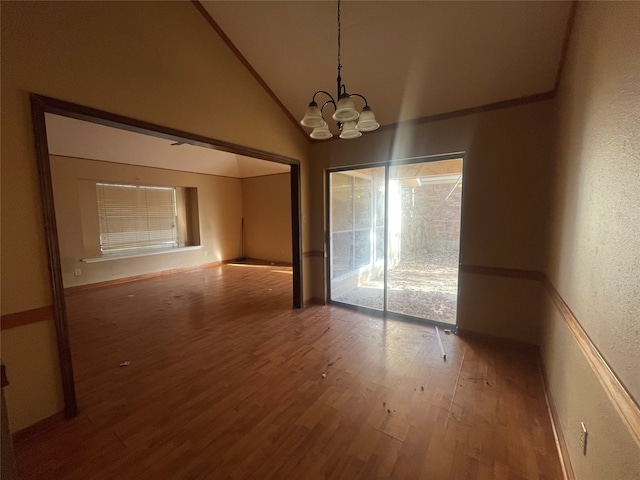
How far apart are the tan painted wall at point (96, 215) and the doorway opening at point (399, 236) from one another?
4.61 meters

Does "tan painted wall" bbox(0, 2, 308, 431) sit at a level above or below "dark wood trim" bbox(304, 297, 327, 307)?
above

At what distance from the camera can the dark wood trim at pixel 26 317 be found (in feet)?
5.41

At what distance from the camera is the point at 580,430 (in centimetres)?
134

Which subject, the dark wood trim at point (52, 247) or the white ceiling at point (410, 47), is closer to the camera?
the dark wood trim at point (52, 247)

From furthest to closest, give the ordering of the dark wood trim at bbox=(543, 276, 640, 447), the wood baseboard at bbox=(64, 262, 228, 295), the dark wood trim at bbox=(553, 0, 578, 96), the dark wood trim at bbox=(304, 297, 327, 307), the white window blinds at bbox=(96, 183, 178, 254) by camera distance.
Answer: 1. the white window blinds at bbox=(96, 183, 178, 254)
2. the wood baseboard at bbox=(64, 262, 228, 295)
3. the dark wood trim at bbox=(304, 297, 327, 307)
4. the dark wood trim at bbox=(553, 0, 578, 96)
5. the dark wood trim at bbox=(543, 276, 640, 447)

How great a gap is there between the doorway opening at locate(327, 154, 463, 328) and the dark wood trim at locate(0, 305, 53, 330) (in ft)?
10.2

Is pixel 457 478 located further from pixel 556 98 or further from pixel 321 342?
pixel 556 98

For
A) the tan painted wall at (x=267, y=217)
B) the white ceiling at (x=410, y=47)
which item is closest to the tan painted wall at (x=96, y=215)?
the tan painted wall at (x=267, y=217)

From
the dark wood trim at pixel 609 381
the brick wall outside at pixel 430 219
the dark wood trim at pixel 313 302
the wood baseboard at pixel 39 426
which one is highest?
the brick wall outside at pixel 430 219

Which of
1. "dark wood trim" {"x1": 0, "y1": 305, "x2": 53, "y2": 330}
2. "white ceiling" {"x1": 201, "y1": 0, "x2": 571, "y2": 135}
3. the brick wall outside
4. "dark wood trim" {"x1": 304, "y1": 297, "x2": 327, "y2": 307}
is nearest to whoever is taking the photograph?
"dark wood trim" {"x1": 0, "y1": 305, "x2": 53, "y2": 330}

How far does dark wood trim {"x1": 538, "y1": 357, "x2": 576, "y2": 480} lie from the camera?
4.70 feet

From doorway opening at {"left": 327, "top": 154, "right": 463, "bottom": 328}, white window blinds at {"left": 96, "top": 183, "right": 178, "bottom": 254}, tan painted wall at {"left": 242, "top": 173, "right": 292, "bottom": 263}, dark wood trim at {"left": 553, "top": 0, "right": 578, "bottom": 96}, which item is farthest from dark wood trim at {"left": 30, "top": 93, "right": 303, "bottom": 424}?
tan painted wall at {"left": 242, "top": 173, "right": 292, "bottom": 263}

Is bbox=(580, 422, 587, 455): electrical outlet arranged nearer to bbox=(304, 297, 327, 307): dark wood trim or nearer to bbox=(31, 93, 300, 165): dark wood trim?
bbox=(304, 297, 327, 307): dark wood trim

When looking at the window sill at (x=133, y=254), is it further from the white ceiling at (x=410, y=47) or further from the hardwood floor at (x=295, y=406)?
the white ceiling at (x=410, y=47)
